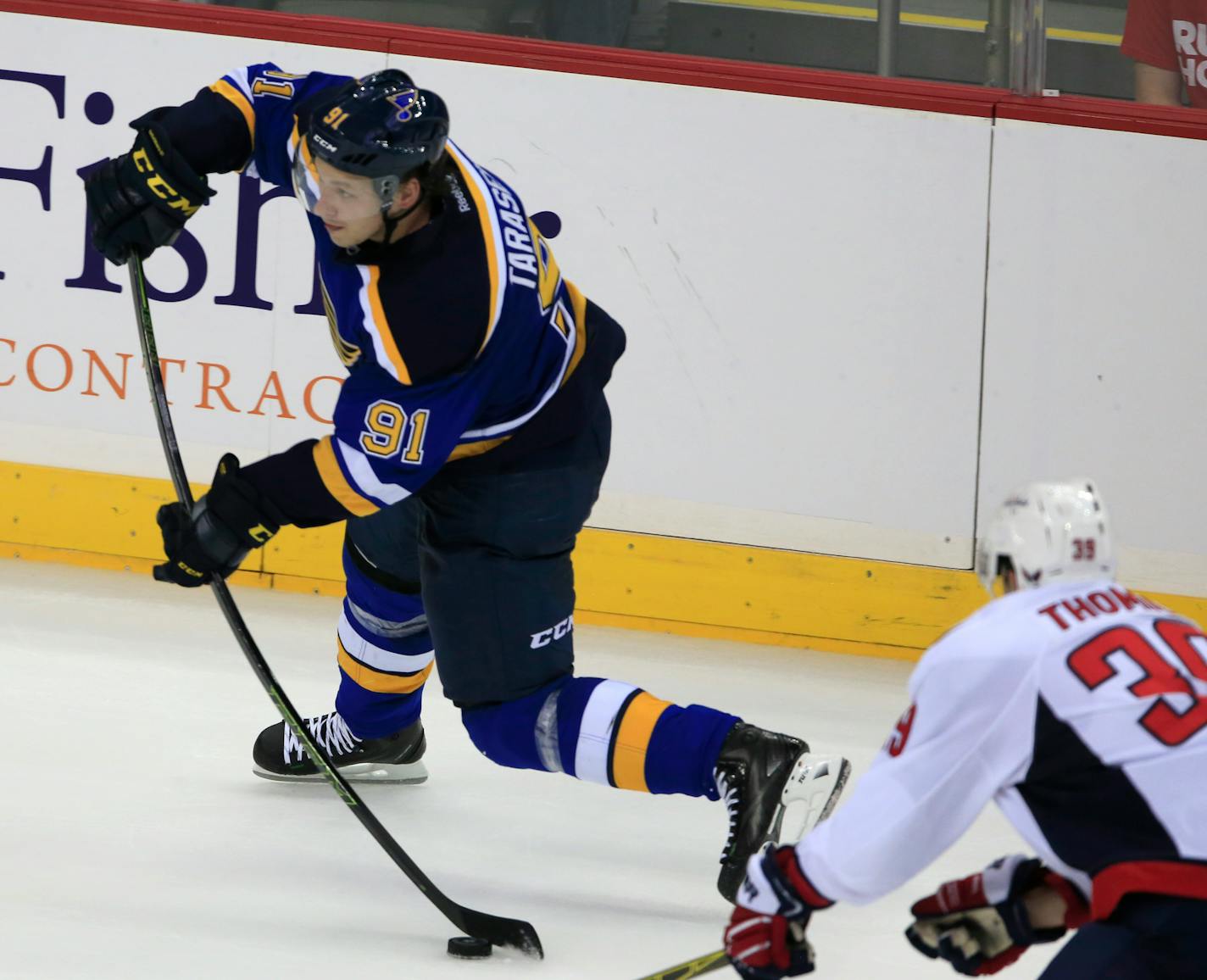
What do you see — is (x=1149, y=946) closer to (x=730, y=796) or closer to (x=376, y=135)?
(x=730, y=796)

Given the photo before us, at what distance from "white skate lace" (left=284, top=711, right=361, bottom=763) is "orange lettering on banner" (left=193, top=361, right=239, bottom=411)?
110cm

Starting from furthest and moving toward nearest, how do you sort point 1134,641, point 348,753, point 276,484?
1. point 348,753
2. point 276,484
3. point 1134,641

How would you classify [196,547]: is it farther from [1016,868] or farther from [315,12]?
[315,12]

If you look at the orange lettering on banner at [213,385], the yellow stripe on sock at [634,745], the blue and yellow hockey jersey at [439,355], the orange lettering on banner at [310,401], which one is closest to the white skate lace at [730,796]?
the yellow stripe on sock at [634,745]

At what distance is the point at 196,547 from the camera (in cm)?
248

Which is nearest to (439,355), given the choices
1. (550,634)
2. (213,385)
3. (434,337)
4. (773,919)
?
(434,337)

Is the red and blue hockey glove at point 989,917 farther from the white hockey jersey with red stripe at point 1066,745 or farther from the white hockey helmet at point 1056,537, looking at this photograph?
the white hockey helmet at point 1056,537

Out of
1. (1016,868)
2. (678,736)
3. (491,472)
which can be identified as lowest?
(678,736)

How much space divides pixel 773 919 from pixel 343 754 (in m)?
1.52

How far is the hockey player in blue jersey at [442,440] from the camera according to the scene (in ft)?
7.79

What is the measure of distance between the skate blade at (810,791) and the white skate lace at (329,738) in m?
0.84

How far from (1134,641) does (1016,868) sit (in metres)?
0.39

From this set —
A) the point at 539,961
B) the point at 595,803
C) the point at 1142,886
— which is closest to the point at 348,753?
the point at 595,803

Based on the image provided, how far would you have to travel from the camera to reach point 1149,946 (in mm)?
1623
